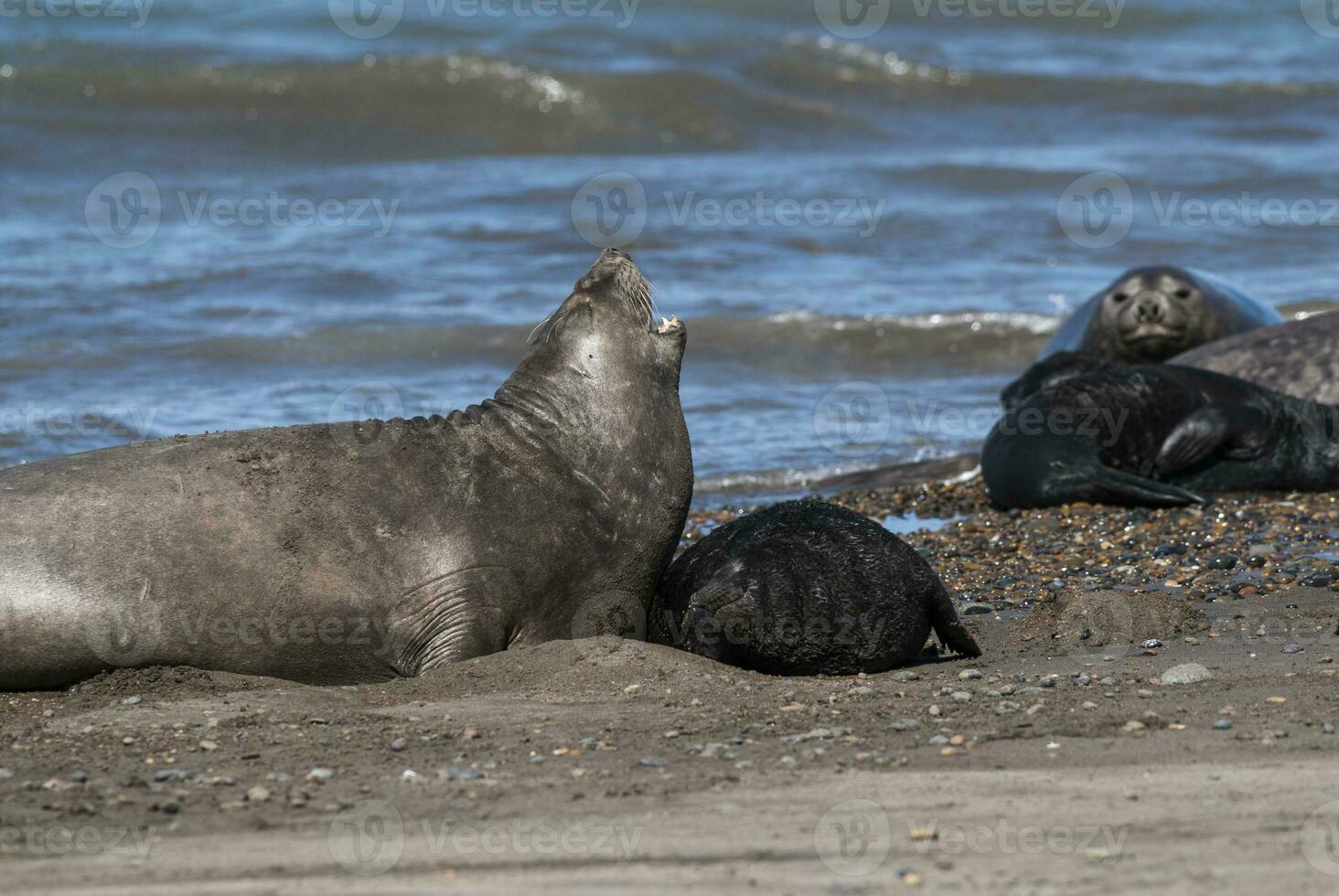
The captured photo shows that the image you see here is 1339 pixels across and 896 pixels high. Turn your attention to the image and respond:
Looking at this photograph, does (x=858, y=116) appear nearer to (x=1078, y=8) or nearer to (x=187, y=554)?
(x=1078, y=8)

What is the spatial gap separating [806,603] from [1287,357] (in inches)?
244

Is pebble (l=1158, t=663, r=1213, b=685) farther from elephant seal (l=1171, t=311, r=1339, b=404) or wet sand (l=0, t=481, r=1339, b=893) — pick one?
elephant seal (l=1171, t=311, r=1339, b=404)

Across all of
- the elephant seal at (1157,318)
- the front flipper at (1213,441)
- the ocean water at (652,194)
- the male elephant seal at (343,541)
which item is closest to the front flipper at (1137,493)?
the front flipper at (1213,441)

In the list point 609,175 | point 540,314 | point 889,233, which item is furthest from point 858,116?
point 540,314

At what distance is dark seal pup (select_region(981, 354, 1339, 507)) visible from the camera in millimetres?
8750

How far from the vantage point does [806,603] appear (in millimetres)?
5590

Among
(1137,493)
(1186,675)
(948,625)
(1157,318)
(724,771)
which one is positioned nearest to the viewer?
(724,771)

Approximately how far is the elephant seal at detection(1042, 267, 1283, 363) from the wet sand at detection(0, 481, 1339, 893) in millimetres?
5917

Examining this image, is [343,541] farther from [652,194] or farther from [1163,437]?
[652,194]

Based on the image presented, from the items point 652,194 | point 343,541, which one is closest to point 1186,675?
point 343,541

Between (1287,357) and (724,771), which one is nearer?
(724,771)

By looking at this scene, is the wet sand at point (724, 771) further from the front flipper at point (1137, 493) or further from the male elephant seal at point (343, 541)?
the front flipper at point (1137, 493)

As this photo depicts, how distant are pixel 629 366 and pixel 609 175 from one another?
608 inches

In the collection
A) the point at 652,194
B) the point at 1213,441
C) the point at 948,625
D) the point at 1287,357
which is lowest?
the point at 948,625
